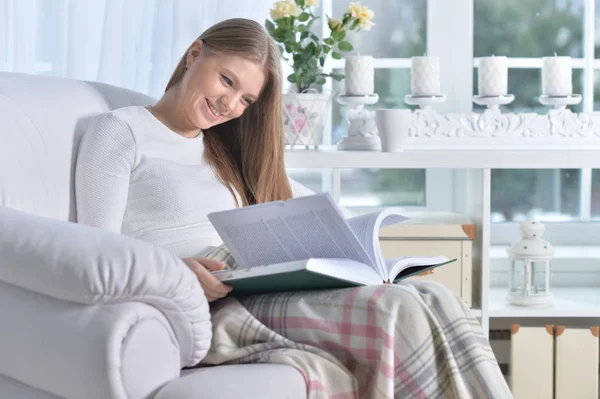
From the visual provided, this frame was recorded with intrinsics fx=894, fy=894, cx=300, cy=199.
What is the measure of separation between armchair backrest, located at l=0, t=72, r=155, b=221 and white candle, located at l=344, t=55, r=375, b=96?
0.96 meters

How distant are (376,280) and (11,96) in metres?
0.71

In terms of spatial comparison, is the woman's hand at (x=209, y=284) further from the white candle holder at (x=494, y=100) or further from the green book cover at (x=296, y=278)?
the white candle holder at (x=494, y=100)

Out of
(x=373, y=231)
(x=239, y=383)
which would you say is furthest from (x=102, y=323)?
(x=373, y=231)

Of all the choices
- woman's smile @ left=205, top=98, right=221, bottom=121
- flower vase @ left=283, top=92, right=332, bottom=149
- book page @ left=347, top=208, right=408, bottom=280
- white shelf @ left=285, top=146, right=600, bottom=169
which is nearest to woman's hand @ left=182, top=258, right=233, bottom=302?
book page @ left=347, top=208, right=408, bottom=280

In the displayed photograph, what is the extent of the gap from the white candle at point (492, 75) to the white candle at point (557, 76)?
117 millimetres

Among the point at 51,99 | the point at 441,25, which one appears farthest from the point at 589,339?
the point at 51,99

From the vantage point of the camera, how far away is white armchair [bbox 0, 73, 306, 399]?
105 cm

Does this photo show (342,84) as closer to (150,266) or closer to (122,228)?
(122,228)

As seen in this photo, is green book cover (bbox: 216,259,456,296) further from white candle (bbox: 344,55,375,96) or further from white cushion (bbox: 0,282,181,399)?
white candle (bbox: 344,55,375,96)

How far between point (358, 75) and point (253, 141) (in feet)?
2.16

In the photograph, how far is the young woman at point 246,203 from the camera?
1.24 meters

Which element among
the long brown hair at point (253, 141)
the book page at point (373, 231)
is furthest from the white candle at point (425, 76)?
the book page at point (373, 231)

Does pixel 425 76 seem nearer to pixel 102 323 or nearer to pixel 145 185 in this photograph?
pixel 145 185

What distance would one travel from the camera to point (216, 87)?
69.0 inches
